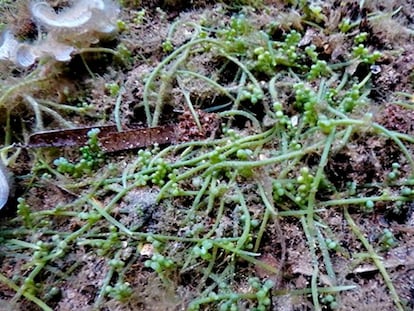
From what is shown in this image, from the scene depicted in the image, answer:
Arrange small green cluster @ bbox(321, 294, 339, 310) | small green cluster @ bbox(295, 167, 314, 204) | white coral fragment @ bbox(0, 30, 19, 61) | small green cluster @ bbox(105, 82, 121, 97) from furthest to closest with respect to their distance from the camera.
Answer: white coral fragment @ bbox(0, 30, 19, 61) → small green cluster @ bbox(105, 82, 121, 97) → small green cluster @ bbox(295, 167, 314, 204) → small green cluster @ bbox(321, 294, 339, 310)

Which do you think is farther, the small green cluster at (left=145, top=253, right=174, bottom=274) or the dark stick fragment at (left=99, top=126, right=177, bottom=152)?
the dark stick fragment at (left=99, top=126, right=177, bottom=152)

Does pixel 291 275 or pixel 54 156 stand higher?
pixel 291 275

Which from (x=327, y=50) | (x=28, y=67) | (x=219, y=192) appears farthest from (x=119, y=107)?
(x=327, y=50)

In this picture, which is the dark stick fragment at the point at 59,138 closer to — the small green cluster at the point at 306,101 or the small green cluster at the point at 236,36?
the small green cluster at the point at 236,36

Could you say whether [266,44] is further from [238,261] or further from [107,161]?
[238,261]

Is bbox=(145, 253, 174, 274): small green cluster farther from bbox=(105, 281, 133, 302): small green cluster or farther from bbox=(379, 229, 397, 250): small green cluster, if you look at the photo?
bbox=(379, 229, 397, 250): small green cluster

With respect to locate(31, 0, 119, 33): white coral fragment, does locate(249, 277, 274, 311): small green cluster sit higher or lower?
lower

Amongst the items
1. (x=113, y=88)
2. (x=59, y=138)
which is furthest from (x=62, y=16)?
(x=59, y=138)

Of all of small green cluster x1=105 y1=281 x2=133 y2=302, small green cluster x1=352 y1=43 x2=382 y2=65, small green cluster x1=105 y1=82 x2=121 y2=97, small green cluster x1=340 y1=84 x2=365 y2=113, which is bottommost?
small green cluster x1=105 y1=281 x2=133 y2=302

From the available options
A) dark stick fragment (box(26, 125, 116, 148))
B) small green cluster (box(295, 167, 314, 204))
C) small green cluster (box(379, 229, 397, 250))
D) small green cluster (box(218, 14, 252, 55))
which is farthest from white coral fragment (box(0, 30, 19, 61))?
small green cluster (box(379, 229, 397, 250))
